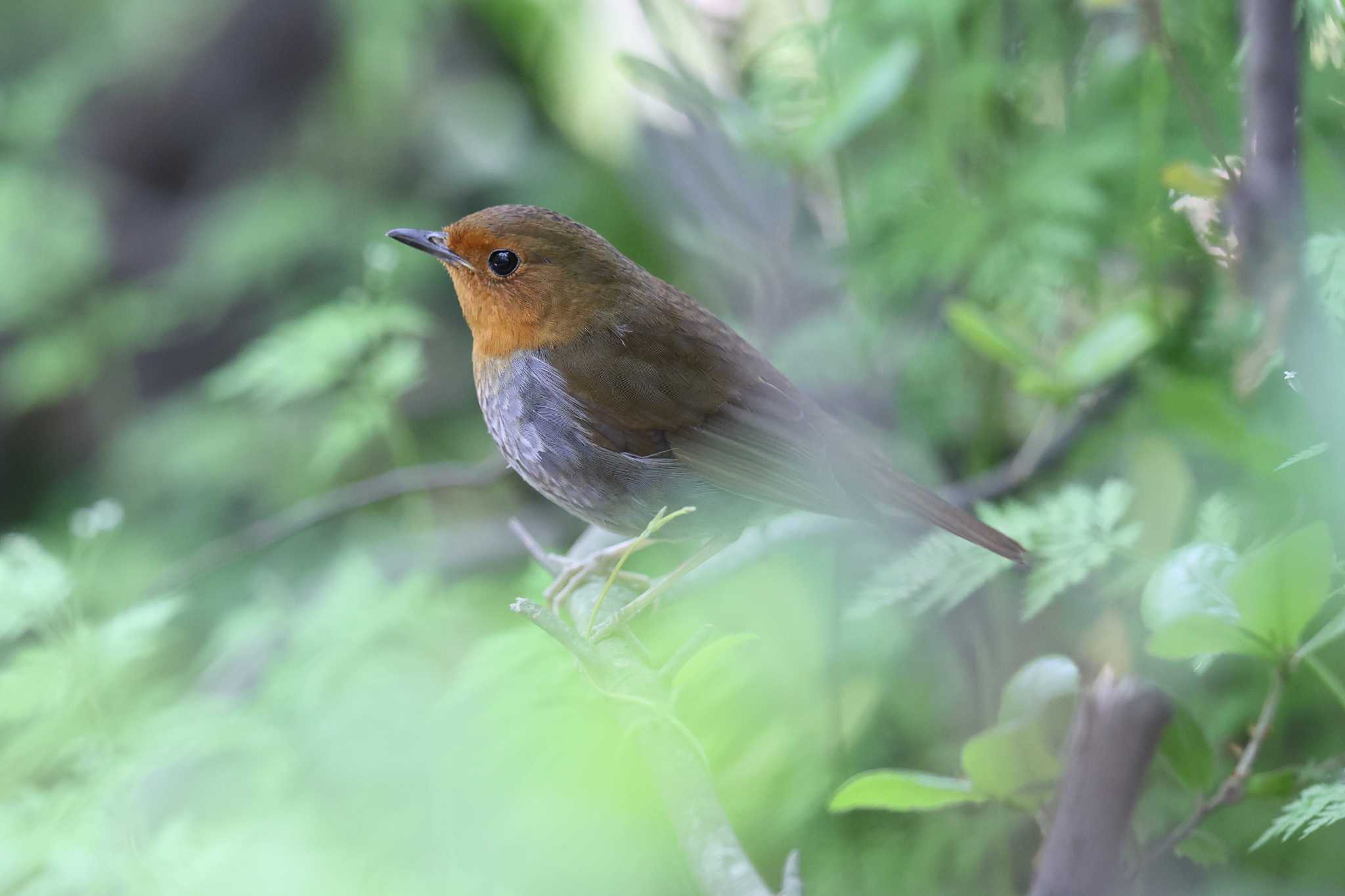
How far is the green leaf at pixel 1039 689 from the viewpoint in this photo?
4.28 ft

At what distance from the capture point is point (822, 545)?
2.09m

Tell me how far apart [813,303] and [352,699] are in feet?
4.34

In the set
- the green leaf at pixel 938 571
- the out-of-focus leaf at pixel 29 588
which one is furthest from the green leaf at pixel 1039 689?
the out-of-focus leaf at pixel 29 588

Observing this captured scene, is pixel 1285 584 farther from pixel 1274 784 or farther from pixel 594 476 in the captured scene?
pixel 594 476

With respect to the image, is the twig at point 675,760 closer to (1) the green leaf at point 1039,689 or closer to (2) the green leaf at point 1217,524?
(1) the green leaf at point 1039,689

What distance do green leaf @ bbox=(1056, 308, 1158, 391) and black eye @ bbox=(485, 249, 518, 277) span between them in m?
0.83

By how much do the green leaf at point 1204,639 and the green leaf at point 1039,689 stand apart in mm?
169

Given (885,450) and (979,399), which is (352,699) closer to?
(885,450)

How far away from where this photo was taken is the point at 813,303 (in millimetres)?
2668

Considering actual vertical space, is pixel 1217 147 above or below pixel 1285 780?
above

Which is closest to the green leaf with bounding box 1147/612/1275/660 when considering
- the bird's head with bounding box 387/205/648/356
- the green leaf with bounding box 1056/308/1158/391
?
the green leaf with bounding box 1056/308/1158/391

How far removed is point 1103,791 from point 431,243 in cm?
102

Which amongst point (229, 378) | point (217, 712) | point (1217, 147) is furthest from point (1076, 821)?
point (229, 378)

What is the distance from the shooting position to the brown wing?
1.50 meters
